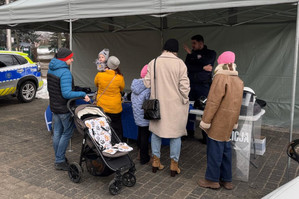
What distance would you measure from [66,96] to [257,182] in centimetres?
294

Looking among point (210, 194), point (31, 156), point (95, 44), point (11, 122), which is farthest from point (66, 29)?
point (210, 194)

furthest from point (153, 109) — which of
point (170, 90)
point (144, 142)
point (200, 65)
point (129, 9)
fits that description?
point (200, 65)

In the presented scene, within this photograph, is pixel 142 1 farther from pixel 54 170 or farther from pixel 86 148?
pixel 54 170

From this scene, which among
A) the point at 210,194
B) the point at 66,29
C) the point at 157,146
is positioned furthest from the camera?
the point at 66,29

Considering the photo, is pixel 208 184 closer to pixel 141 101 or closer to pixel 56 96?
pixel 141 101

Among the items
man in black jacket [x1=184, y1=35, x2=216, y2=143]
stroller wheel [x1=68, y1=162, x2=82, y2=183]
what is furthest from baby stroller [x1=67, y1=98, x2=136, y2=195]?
man in black jacket [x1=184, y1=35, x2=216, y2=143]

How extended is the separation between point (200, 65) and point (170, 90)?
1.80 metres

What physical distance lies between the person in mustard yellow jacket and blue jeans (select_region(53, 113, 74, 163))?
61 centimetres

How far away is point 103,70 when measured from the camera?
4.48 metres

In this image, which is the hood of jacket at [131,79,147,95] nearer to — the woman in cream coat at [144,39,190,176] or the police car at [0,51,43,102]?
the woman in cream coat at [144,39,190,176]

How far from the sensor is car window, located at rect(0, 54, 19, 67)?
8656mm

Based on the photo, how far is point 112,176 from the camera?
4.19 metres

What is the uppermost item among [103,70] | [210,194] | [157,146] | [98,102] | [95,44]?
[95,44]

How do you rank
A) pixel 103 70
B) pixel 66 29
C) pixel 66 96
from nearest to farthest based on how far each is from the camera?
pixel 66 96
pixel 103 70
pixel 66 29
